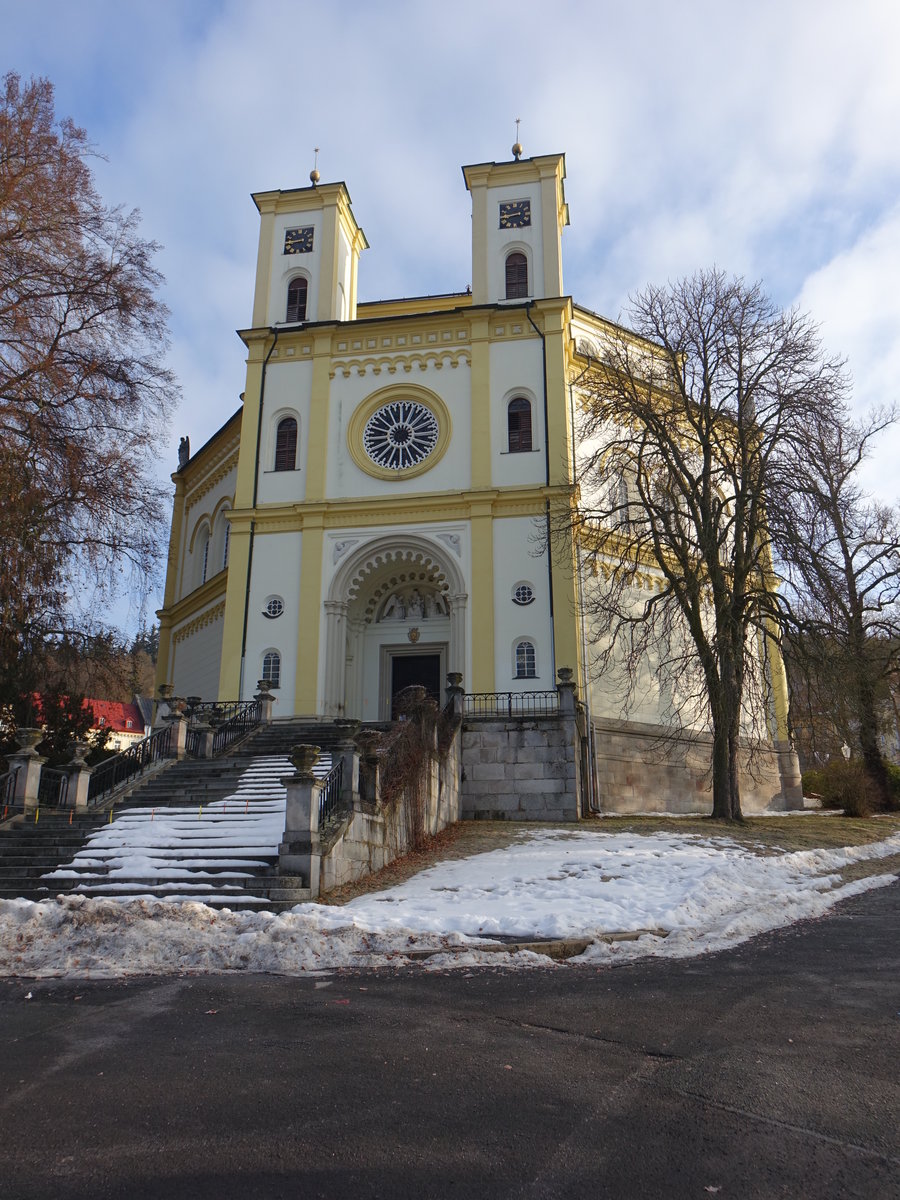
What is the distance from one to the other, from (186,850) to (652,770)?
14616mm

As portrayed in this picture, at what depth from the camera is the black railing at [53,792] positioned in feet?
51.1

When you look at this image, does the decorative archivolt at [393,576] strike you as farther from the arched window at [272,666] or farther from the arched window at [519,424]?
the arched window at [519,424]

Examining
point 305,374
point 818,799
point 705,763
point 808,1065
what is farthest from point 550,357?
point 808,1065

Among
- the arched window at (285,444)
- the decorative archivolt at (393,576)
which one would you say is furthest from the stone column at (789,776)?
the arched window at (285,444)

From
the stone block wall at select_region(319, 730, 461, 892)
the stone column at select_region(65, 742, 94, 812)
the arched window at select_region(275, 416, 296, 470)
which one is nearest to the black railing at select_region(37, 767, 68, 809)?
the stone column at select_region(65, 742, 94, 812)

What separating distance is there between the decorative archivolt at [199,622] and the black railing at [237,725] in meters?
5.85

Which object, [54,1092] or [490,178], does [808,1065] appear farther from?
[490,178]

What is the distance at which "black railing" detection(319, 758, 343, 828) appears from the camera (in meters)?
12.1

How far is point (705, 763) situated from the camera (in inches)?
1016

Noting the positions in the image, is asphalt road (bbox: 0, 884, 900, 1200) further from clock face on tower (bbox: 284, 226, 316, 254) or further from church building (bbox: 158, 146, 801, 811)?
clock face on tower (bbox: 284, 226, 316, 254)

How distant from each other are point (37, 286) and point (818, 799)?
88.1ft

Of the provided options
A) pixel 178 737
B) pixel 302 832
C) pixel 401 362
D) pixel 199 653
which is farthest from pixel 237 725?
pixel 401 362

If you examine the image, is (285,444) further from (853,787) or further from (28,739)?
(853,787)

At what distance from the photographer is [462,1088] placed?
14.7ft
